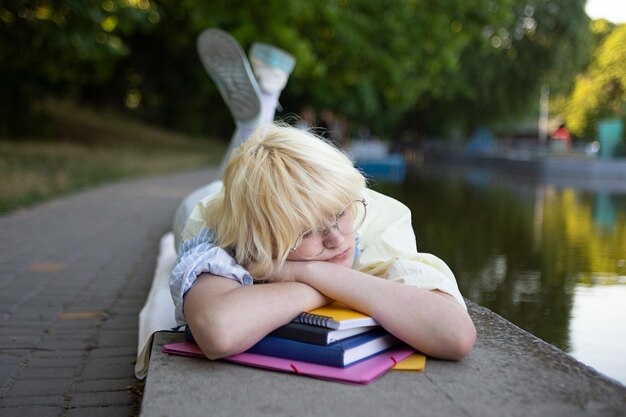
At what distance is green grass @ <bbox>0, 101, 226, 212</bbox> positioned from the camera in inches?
465

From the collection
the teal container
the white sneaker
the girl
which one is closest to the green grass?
the white sneaker

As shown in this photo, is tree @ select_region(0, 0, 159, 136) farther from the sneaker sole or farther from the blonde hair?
the blonde hair

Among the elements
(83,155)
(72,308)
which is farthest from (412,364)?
(83,155)

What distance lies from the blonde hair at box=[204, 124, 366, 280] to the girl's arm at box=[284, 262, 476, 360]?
14 centimetres

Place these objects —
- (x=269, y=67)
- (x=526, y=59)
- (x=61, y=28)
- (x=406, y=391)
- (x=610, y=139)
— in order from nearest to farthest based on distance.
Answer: (x=406, y=391) < (x=269, y=67) < (x=61, y=28) < (x=610, y=139) < (x=526, y=59)

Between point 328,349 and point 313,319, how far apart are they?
106 millimetres

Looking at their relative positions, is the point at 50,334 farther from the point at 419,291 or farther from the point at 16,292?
the point at 419,291

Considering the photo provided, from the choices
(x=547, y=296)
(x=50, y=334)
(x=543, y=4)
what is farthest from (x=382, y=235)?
(x=543, y=4)

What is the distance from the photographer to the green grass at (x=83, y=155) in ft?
38.7

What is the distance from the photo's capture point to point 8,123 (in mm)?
20953

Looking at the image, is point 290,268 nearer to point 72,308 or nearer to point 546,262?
point 72,308

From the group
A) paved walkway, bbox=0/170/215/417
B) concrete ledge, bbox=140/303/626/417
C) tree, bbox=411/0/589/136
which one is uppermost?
tree, bbox=411/0/589/136

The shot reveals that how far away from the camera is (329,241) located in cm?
219

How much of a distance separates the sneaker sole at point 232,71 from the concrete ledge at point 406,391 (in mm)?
3033
